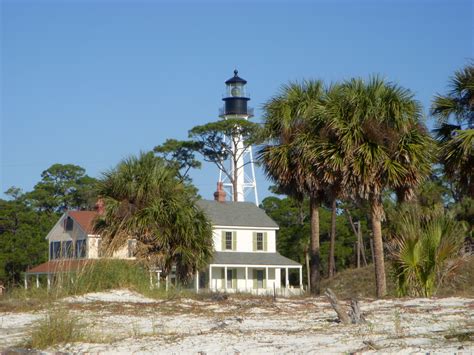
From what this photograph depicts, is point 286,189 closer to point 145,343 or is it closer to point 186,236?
point 186,236

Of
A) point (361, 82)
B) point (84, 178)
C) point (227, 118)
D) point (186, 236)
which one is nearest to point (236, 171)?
point (227, 118)

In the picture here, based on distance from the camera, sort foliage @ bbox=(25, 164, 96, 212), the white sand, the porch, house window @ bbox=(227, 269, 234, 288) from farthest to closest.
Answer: foliage @ bbox=(25, 164, 96, 212), house window @ bbox=(227, 269, 234, 288), the porch, the white sand

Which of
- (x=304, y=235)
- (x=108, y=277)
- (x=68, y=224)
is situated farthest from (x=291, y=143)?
(x=304, y=235)

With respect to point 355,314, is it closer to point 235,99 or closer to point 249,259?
point 249,259

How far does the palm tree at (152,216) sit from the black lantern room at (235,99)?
98.4 ft

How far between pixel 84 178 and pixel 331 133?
4399 cm

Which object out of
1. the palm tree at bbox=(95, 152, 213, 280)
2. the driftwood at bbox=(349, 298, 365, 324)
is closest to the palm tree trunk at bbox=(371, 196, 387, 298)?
the palm tree at bbox=(95, 152, 213, 280)

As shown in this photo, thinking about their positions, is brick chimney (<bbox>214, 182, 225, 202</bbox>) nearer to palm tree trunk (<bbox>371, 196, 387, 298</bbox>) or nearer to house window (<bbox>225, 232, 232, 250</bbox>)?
house window (<bbox>225, 232, 232, 250</bbox>)

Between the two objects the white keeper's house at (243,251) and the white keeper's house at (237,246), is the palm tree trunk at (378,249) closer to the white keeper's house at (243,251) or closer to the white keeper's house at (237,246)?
the white keeper's house at (237,246)

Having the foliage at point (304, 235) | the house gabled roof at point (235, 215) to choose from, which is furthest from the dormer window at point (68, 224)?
the foliage at point (304, 235)

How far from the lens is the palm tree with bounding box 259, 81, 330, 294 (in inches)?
1119

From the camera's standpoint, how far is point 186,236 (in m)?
32.2

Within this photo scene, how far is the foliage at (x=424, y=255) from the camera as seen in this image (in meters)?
21.8

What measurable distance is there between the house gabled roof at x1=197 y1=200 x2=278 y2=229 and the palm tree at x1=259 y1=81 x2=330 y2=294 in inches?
795
